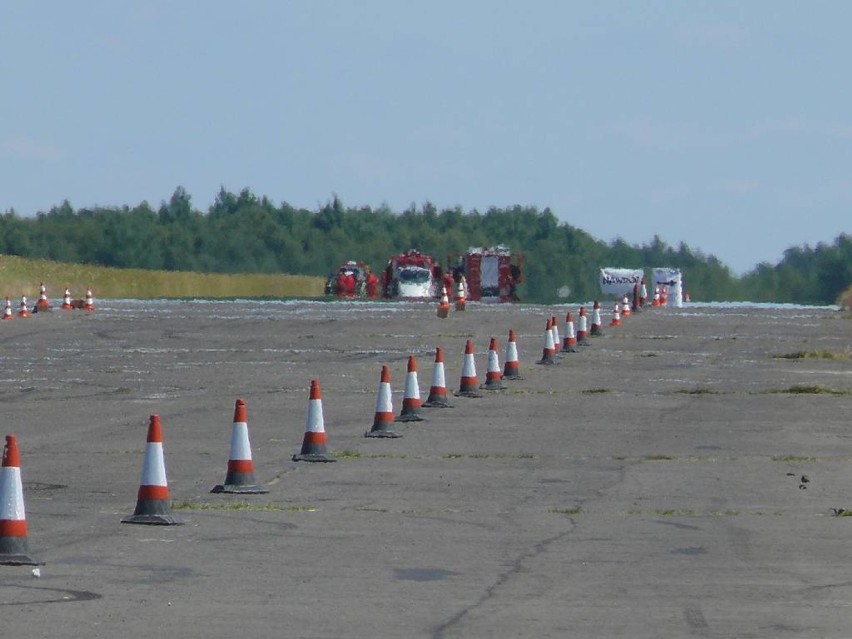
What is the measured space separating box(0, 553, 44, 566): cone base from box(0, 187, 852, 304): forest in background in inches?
5593

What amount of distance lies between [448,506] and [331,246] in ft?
535

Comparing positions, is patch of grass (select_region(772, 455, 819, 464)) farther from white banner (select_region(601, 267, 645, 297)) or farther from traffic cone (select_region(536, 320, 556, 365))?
white banner (select_region(601, 267, 645, 297))

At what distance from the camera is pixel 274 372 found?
106 ft

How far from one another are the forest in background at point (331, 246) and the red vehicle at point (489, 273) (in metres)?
70.1

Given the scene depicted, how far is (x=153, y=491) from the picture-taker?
13.7 metres

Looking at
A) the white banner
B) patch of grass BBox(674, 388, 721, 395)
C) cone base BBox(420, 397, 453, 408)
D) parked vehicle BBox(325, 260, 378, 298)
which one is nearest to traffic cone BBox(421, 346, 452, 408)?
cone base BBox(420, 397, 453, 408)

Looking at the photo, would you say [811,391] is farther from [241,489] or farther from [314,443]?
[241,489]

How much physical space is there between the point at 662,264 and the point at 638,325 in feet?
453

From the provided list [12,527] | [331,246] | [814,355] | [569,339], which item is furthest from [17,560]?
[331,246]

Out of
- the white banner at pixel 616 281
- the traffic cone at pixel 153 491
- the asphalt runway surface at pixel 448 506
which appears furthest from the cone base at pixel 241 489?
Answer: the white banner at pixel 616 281

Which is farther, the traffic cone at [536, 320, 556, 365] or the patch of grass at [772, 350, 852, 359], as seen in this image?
the patch of grass at [772, 350, 852, 359]

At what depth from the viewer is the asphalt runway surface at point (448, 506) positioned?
10219mm

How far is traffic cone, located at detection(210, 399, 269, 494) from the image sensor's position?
612 inches

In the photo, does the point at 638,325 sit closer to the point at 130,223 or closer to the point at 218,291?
the point at 218,291
